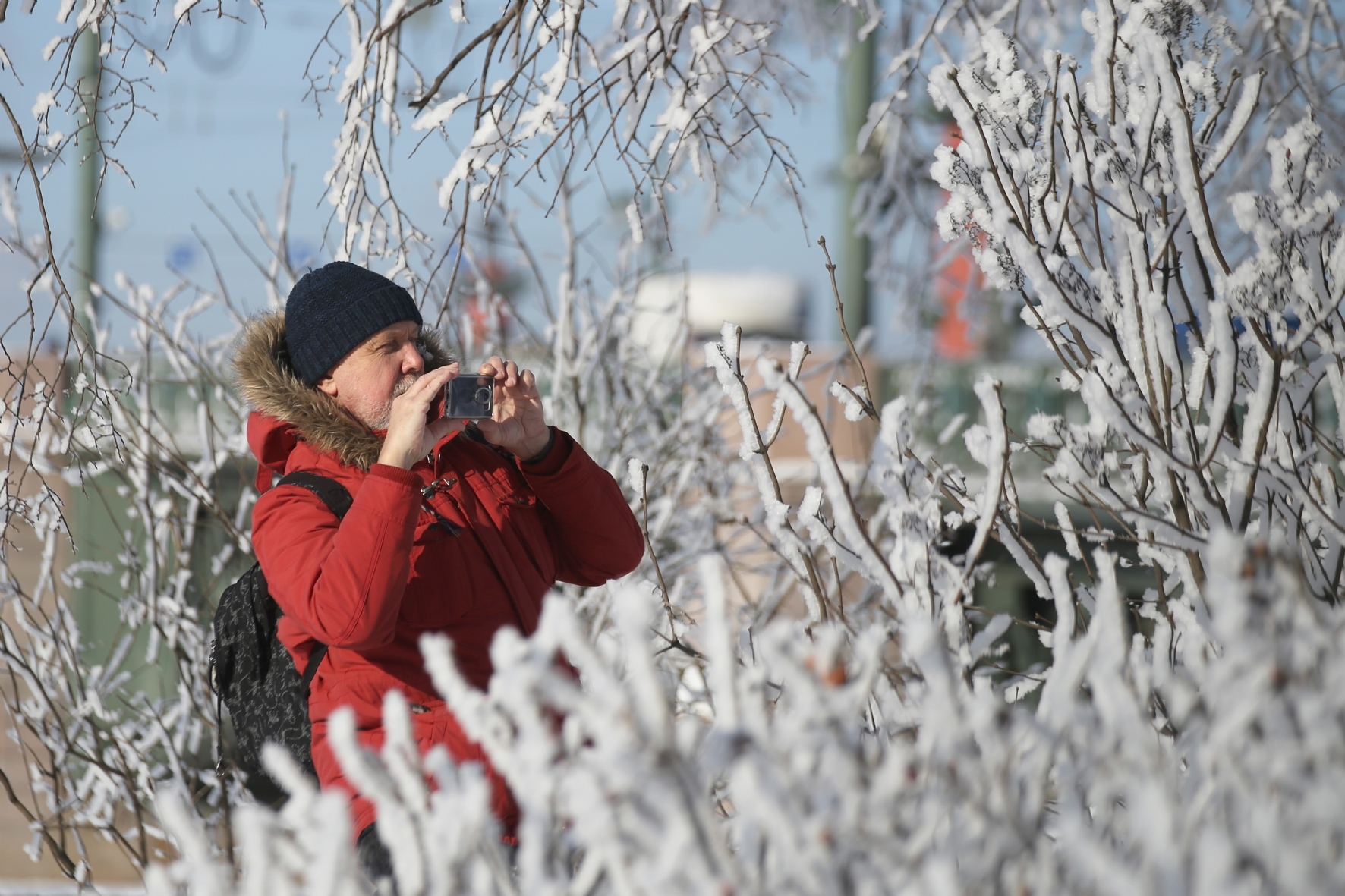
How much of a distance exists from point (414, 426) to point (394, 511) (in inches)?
6.1

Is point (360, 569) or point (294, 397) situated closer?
point (360, 569)

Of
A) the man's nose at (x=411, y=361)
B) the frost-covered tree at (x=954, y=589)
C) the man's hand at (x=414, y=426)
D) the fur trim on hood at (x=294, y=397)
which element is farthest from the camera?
the man's nose at (x=411, y=361)

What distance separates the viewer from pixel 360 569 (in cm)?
172

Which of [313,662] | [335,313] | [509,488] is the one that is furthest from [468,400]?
[313,662]

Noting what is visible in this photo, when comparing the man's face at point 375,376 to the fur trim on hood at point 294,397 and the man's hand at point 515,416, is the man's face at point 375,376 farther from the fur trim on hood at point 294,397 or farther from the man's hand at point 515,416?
Answer: the man's hand at point 515,416

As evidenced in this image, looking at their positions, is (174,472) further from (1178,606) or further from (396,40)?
(1178,606)

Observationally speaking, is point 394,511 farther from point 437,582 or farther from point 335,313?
point 335,313

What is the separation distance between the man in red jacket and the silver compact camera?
0.07 ft

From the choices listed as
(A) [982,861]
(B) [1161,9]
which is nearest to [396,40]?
(B) [1161,9]

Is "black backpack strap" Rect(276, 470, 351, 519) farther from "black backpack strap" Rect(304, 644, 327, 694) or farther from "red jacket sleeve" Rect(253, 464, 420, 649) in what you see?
"black backpack strap" Rect(304, 644, 327, 694)

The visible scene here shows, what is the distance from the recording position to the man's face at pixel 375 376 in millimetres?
2070

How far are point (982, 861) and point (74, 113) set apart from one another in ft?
5.94

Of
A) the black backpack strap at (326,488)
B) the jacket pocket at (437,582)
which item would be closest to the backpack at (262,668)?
the black backpack strap at (326,488)

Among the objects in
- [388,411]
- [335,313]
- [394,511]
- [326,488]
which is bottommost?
[394,511]
